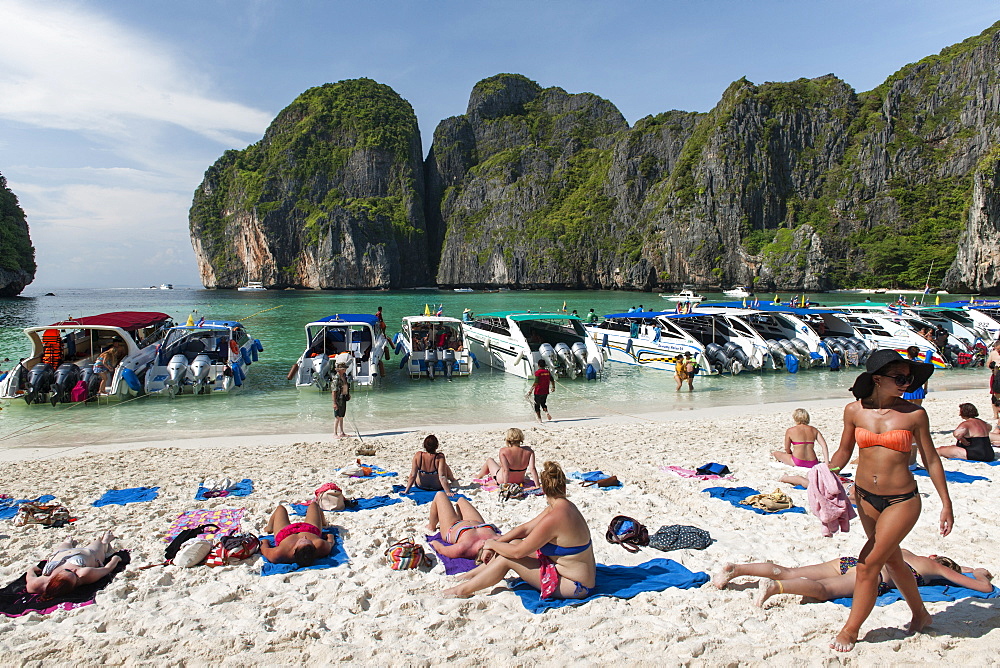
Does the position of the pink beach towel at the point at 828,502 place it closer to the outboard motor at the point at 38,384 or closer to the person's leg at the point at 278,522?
the person's leg at the point at 278,522

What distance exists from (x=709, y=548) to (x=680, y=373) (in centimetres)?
1139

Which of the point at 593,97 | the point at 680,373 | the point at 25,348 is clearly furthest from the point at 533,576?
the point at 593,97

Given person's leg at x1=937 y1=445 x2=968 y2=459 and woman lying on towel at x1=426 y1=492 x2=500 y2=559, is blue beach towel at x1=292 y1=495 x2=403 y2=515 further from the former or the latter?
person's leg at x1=937 y1=445 x2=968 y2=459

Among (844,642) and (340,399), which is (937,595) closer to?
(844,642)

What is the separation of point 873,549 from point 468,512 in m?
3.19

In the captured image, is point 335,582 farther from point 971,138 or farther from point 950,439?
point 971,138

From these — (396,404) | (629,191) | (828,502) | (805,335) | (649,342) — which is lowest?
(396,404)

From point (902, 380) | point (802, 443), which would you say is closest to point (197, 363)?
point (802, 443)

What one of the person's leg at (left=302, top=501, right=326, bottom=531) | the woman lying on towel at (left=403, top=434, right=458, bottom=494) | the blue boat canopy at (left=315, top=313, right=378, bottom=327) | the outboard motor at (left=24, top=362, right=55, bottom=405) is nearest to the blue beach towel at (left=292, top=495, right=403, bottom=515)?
the woman lying on towel at (left=403, top=434, right=458, bottom=494)

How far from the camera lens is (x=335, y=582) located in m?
4.39

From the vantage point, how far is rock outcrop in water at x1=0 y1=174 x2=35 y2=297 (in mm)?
72062

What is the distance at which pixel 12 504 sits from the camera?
6.19 meters

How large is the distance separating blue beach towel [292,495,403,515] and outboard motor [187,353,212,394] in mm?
10715

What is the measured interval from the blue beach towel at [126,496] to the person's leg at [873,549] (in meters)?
7.01
